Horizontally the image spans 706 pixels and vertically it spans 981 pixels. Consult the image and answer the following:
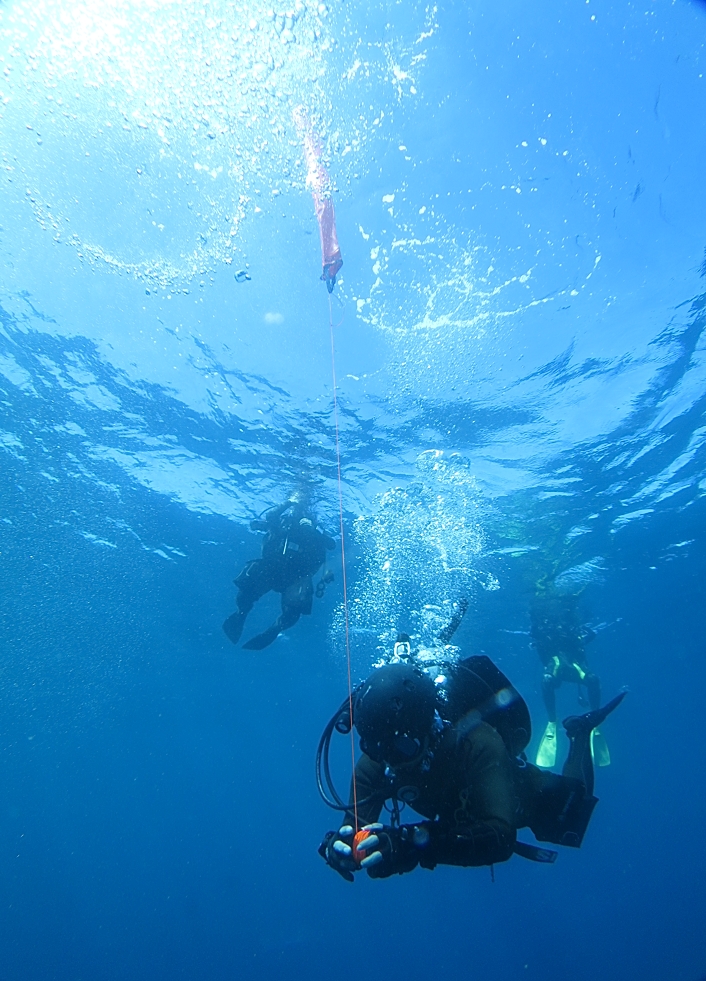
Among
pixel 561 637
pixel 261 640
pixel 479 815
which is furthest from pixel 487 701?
pixel 561 637

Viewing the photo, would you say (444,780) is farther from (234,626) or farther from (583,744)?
(234,626)

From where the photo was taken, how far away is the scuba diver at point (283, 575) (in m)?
12.0

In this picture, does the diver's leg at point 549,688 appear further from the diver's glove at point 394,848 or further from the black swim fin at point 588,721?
the diver's glove at point 394,848

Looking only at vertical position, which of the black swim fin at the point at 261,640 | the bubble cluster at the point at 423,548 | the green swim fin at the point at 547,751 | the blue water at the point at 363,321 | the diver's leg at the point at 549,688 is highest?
the blue water at the point at 363,321

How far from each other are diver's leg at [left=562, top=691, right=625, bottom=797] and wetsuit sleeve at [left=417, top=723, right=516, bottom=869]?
1.70 meters

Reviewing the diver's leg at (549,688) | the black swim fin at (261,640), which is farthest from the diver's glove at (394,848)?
the diver's leg at (549,688)

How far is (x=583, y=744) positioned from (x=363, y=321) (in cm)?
848

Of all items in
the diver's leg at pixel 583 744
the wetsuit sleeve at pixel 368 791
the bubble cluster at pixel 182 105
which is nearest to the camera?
the wetsuit sleeve at pixel 368 791

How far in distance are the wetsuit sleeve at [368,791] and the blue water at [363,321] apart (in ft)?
26.4

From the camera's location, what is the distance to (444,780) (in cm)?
Result: 385

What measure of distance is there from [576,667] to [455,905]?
3446 inches

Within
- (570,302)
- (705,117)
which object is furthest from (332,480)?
(705,117)

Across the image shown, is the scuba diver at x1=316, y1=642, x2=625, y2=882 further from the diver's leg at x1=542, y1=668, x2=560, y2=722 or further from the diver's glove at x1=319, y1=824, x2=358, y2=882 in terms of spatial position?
the diver's leg at x1=542, y1=668, x2=560, y2=722

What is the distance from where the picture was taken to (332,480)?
1662cm
